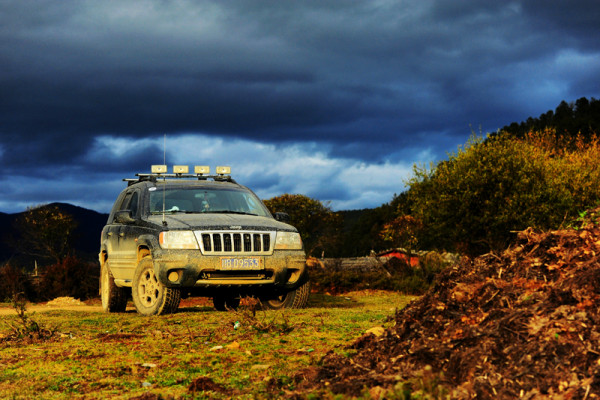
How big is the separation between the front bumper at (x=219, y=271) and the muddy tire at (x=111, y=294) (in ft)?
9.07

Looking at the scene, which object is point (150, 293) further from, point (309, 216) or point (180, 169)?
point (309, 216)

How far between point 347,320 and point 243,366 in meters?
3.25

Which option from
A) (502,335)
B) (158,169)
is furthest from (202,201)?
(502,335)

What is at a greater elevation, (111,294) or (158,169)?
(158,169)

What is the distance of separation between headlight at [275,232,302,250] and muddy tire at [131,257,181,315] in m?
1.66

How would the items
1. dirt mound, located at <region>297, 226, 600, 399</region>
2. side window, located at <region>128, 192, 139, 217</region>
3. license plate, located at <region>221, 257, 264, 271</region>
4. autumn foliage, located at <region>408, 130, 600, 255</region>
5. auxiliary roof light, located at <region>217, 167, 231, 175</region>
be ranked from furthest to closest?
1. autumn foliage, located at <region>408, 130, 600, 255</region>
2. auxiliary roof light, located at <region>217, 167, 231, 175</region>
3. side window, located at <region>128, 192, 139, 217</region>
4. license plate, located at <region>221, 257, 264, 271</region>
5. dirt mound, located at <region>297, 226, 600, 399</region>

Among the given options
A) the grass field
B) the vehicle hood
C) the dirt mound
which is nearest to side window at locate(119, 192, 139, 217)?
the vehicle hood

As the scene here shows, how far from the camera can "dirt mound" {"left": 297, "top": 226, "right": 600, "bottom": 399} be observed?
4105 mm

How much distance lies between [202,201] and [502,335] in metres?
7.88

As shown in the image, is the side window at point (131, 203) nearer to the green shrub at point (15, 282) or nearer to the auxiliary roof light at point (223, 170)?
the auxiliary roof light at point (223, 170)

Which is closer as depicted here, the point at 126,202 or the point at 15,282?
the point at 126,202

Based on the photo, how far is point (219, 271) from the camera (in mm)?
10336

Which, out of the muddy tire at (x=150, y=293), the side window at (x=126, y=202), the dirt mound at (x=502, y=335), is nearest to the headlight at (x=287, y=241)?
the muddy tire at (x=150, y=293)

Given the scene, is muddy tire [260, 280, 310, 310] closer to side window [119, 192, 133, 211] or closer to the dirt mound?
side window [119, 192, 133, 211]
